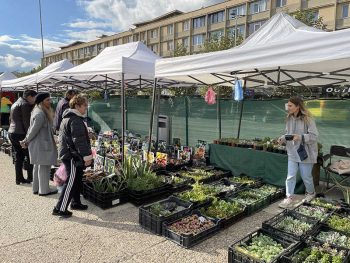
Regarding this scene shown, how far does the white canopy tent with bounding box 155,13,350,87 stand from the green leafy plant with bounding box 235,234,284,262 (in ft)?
6.42

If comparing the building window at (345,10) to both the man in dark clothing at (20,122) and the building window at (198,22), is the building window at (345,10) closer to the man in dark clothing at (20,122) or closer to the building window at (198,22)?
the building window at (198,22)

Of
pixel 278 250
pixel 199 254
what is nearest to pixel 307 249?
pixel 278 250

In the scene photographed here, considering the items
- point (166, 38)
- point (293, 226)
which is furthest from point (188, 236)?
point (166, 38)

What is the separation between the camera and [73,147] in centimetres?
382

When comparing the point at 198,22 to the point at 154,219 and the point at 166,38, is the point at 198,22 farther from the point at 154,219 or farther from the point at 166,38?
the point at 154,219

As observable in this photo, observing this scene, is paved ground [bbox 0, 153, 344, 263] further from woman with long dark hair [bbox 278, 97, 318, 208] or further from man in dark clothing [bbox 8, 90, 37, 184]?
man in dark clothing [bbox 8, 90, 37, 184]

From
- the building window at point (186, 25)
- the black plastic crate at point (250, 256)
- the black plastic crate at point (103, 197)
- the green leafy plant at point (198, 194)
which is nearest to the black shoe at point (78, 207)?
the black plastic crate at point (103, 197)

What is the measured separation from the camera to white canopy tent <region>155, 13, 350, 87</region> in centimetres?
309

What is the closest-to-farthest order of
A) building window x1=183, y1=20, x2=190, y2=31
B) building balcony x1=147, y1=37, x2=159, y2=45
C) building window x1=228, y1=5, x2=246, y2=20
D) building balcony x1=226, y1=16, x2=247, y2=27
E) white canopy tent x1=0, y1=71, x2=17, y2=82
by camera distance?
white canopy tent x1=0, y1=71, x2=17, y2=82
building balcony x1=226, y1=16, x2=247, y2=27
building window x1=228, y1=5, x2=246, y2=20
building window x1=183, y1=20, x2=190, y2=31
building balcony x1=147, y1=37, x2=159, y2=45

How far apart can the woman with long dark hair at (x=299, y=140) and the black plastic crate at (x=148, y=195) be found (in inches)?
72.2

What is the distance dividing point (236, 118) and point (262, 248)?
515 cm

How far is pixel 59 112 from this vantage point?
5.95 meters

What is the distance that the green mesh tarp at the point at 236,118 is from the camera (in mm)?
5879

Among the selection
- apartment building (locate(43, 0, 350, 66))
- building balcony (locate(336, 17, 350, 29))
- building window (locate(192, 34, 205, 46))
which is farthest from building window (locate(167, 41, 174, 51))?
building balcony (locate(336, 17, 350, 29))
